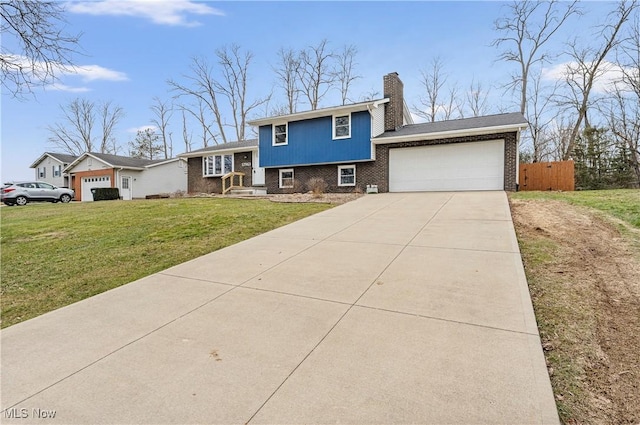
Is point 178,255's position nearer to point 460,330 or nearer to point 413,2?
point 460,330

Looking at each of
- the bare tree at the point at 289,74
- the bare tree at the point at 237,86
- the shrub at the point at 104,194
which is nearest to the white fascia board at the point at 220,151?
the shrub at the point at 104,194

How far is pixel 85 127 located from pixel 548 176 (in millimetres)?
46399

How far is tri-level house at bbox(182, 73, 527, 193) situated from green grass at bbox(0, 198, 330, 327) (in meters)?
6.12

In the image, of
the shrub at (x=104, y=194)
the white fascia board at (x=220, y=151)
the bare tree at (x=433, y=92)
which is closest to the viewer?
the white fascia board at (x=220, y=151)

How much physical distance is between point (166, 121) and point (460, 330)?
42.0 meters

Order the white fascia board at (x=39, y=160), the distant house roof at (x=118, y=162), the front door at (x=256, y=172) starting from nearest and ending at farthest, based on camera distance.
→ the front door at (x=256, y=172)
the distant house roof at (x=118, y=162)
the white fascia board at (x=39, y=160)

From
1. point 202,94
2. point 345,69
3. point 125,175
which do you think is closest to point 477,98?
point 345,69

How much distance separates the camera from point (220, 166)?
21000 mm

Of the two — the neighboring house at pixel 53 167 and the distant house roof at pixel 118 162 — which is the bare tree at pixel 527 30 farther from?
the neighboring house at pixel 53 167

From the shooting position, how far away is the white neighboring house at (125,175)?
26156 mm

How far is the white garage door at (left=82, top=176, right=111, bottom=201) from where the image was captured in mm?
26500

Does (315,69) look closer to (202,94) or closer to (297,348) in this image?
(202,94)

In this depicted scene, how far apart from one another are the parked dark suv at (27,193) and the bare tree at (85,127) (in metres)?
21.4
